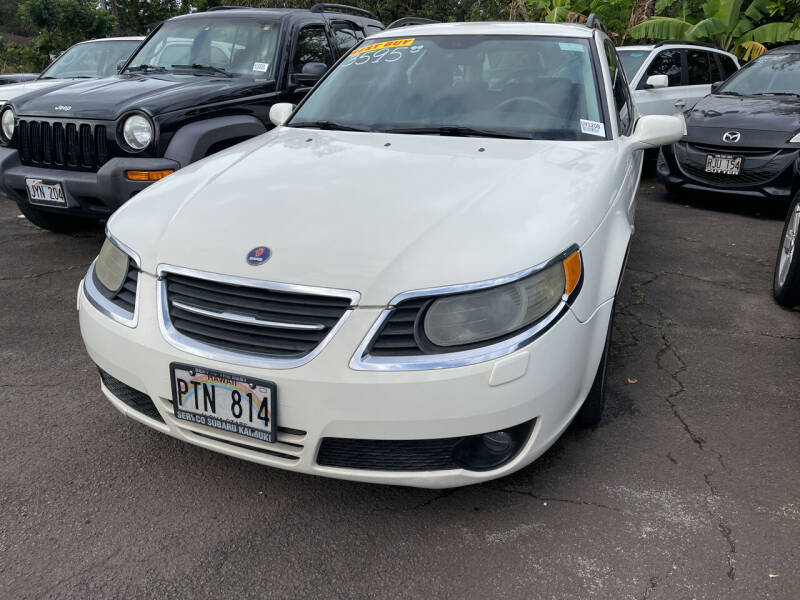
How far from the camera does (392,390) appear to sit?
1.97 meters

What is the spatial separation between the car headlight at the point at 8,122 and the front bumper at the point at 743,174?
594 centimetres

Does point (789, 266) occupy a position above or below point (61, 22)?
above

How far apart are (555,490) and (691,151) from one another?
537 centimetres

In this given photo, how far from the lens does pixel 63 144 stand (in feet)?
15.7

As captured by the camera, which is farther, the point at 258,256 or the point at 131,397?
the point at 131,397

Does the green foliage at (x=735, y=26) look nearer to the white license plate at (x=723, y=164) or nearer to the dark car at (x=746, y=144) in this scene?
the dark car at (x=746, y=144)

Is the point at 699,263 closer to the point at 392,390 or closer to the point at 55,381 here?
the point at 392,390

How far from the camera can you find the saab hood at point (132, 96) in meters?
4.65

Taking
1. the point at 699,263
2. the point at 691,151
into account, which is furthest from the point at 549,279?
the point at 691,151

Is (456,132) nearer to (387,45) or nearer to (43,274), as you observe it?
(387,45)

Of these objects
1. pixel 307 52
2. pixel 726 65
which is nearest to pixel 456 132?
pixel 307 52

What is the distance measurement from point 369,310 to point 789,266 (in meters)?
3.20

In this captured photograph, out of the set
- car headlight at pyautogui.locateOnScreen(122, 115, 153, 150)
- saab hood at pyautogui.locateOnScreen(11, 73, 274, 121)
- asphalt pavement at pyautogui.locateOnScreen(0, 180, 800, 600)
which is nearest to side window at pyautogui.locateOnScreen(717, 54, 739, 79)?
saab hood at pyautogui.locateOnScreen(11, 73, 274, 121)

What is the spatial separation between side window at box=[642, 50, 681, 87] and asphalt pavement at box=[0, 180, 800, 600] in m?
6.18
